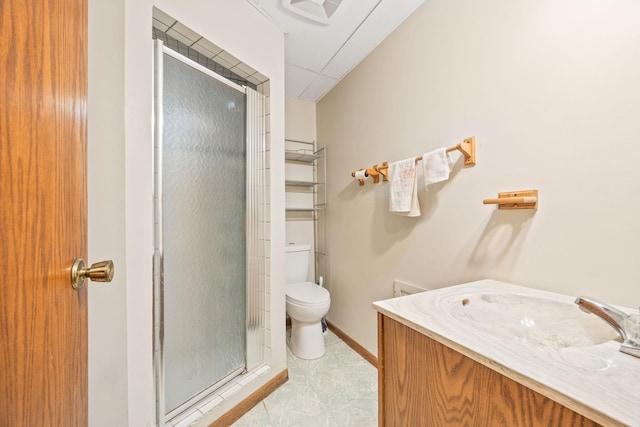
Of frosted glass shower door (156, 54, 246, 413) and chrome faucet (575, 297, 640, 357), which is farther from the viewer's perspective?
frosted glass shower door (156, 54, 246, 413)

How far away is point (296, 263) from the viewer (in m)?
2.23

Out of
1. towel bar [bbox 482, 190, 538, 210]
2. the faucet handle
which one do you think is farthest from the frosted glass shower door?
the faucet handle

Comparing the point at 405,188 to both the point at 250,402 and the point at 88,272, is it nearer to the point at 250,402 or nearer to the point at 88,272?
the point at 88,272

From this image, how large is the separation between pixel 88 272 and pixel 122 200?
1.57 ft

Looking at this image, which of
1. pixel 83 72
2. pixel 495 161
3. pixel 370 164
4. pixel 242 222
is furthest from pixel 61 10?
pixel 370 164

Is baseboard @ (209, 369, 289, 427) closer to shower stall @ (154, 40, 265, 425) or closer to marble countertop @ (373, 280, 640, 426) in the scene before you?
shower stall @ (154, 40, 265, 425)

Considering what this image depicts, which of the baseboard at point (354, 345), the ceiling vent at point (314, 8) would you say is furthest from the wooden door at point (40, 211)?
the baseboard at point (354, 345)

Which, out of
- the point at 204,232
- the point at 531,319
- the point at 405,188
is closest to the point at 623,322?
the point at 531,319

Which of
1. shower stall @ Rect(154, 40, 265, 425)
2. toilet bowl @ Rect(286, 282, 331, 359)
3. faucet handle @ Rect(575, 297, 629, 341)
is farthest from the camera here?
toilet bowl @ Rect(286, 282, 331, 359)

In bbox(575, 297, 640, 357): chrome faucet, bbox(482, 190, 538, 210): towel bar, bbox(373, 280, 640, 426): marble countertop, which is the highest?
bbox(482, 190, 538, 210): towel bar

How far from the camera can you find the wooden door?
32cm

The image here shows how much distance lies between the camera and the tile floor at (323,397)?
50.9 inches

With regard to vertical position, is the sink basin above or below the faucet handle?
below

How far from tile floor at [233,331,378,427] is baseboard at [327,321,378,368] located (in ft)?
0.11
